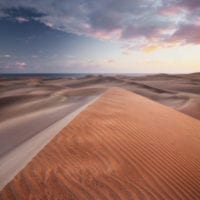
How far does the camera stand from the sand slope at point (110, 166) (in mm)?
2162

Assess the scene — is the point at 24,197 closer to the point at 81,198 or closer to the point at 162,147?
the point at 81,198

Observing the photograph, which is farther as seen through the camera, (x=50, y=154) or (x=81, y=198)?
(x=50, y=154)

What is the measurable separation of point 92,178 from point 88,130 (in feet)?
4.91

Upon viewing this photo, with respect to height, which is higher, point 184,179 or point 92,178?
point 92,178

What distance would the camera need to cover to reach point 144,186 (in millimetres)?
2369

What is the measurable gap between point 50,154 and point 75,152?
1.17ft

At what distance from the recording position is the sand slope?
2162 millimetres

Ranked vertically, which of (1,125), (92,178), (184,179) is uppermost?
(92,178)

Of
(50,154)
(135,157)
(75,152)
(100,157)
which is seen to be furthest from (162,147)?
(50,154)

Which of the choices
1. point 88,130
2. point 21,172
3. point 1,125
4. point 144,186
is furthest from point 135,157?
point 1,125

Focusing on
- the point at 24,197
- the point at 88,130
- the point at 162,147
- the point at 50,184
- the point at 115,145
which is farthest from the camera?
the point at 88,130

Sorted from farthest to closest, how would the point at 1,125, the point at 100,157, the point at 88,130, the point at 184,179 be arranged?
1. the point at 1,125
2. the point at 88,130
3. the point at 100,157
4. the point at 184,179

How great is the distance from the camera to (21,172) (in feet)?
7.63

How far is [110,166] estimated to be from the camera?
2.68 meters
